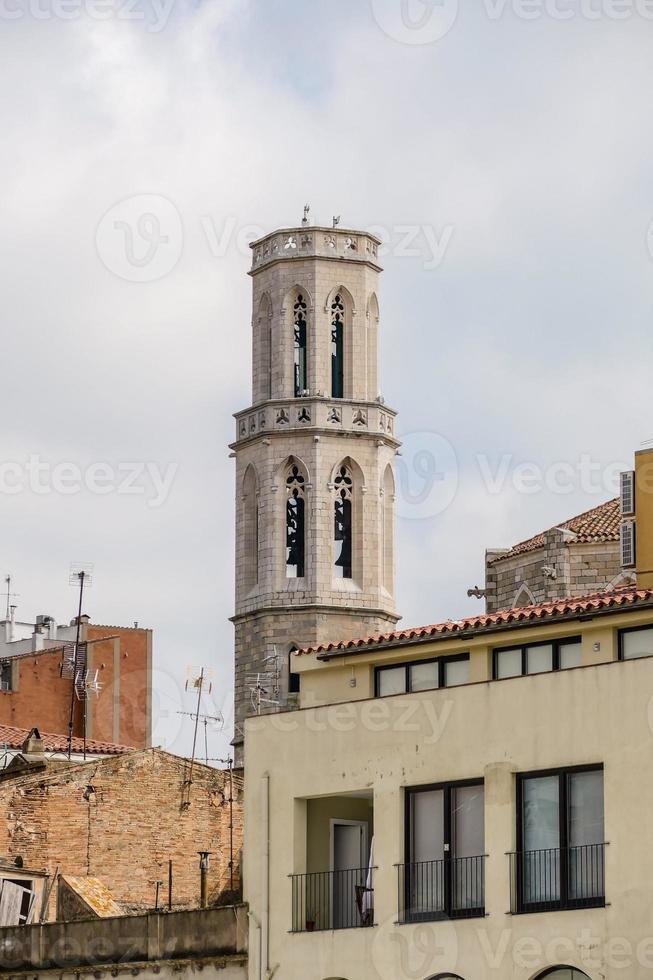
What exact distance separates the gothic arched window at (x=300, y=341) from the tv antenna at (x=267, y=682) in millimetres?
10976

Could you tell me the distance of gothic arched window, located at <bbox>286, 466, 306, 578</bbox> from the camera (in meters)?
97.1

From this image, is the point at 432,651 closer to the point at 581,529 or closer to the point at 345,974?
the point at 345,974

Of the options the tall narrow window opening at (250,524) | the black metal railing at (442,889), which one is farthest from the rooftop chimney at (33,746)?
the tall narrow window opening at (250,524)

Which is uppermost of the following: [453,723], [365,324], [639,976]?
[365,324]

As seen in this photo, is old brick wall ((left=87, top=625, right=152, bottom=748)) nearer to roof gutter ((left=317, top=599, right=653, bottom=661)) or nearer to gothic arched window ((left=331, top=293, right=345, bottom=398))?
gothic arched window ((left=331, top=293, right=345, bottom=398))

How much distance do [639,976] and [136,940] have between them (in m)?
11.0

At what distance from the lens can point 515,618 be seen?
4053 centimetres

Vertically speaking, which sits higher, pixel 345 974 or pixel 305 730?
pixel 305 730

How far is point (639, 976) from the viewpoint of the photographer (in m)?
35.1

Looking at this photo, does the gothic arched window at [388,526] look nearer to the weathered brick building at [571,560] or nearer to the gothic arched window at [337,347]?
the gothic arched window at [337,347]

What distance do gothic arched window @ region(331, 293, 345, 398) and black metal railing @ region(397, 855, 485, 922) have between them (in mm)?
59598

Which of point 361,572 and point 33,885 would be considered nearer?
point 33,885

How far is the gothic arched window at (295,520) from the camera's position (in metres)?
97.1

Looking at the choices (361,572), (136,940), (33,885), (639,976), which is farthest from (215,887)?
(361,572)
